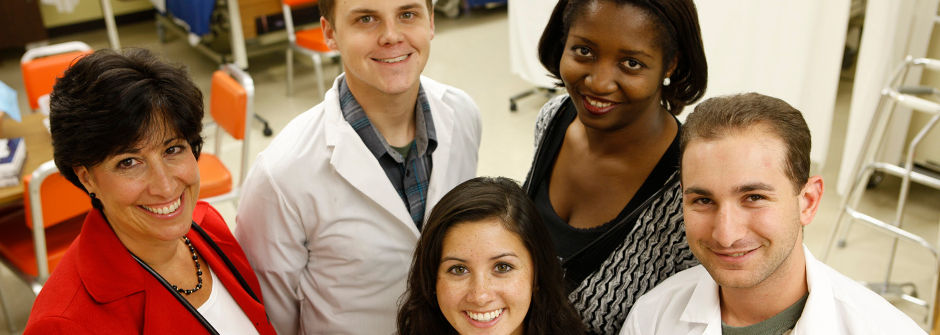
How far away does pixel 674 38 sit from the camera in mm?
1625

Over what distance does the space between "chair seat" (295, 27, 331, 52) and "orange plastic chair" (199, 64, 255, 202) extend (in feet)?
5.31

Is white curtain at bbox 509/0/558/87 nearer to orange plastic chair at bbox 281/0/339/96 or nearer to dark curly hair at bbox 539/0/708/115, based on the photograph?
orange plastic chair at bbox 281/0/339/96

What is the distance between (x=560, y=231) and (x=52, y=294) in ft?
3.49

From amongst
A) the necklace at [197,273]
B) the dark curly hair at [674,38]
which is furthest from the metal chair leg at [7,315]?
the dark curly hair at [674,38]

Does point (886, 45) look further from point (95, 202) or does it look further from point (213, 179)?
point (95, 202)

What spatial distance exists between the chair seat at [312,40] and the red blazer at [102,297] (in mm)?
3687

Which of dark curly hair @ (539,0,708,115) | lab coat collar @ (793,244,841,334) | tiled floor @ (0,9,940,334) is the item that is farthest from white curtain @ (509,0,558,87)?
lab coat collar @ (793,244,841,334)

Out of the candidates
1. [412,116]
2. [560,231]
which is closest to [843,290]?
[560,231]

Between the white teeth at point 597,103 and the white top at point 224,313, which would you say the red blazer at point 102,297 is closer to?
the white top at point 224,313

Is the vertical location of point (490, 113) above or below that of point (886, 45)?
below

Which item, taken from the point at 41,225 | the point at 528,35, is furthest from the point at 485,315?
the point at 528,35

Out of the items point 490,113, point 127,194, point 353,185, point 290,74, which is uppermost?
point 127,194

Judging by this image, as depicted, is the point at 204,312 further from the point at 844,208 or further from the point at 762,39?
the point at 762,39

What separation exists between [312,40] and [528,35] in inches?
58.1
